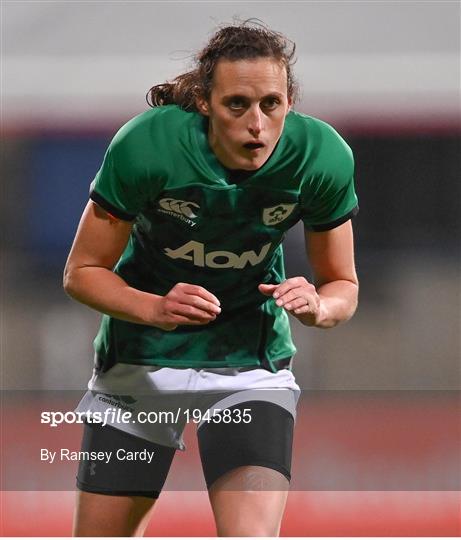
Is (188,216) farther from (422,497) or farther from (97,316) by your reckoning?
(97,316)

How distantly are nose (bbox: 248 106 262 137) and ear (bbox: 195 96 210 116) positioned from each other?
10cm

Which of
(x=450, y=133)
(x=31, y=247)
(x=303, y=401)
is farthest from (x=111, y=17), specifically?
(x=303, y=401)

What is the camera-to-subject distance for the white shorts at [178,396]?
1691 millimetres

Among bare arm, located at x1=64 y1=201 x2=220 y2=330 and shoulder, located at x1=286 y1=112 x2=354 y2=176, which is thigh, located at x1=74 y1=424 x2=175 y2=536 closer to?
bare arm, located at x1=64 y1=201 x2=220 y2=330

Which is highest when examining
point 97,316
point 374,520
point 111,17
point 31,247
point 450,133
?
point 111,17

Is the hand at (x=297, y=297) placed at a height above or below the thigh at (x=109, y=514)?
above

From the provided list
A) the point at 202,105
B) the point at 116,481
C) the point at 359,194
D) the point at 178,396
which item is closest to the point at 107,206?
the point at 202,105

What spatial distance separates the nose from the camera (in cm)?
154

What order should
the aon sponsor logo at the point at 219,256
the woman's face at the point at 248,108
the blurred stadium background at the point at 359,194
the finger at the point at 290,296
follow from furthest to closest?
the blurred stadium background at the point at 359,194 < the aon sponsor logo at the point at 219,256 < the woman's face at the point at 248,108 < the finger at the point at 290,296

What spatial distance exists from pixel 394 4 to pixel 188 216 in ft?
12.1

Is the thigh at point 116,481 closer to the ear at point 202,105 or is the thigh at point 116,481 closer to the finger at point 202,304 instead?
the finger at point 202,304

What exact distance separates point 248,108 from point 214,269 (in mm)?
296

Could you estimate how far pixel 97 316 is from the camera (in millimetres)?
4523

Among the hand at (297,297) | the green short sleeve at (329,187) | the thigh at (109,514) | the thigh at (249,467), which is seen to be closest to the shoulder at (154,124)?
the green short sleeve at (329,187)
